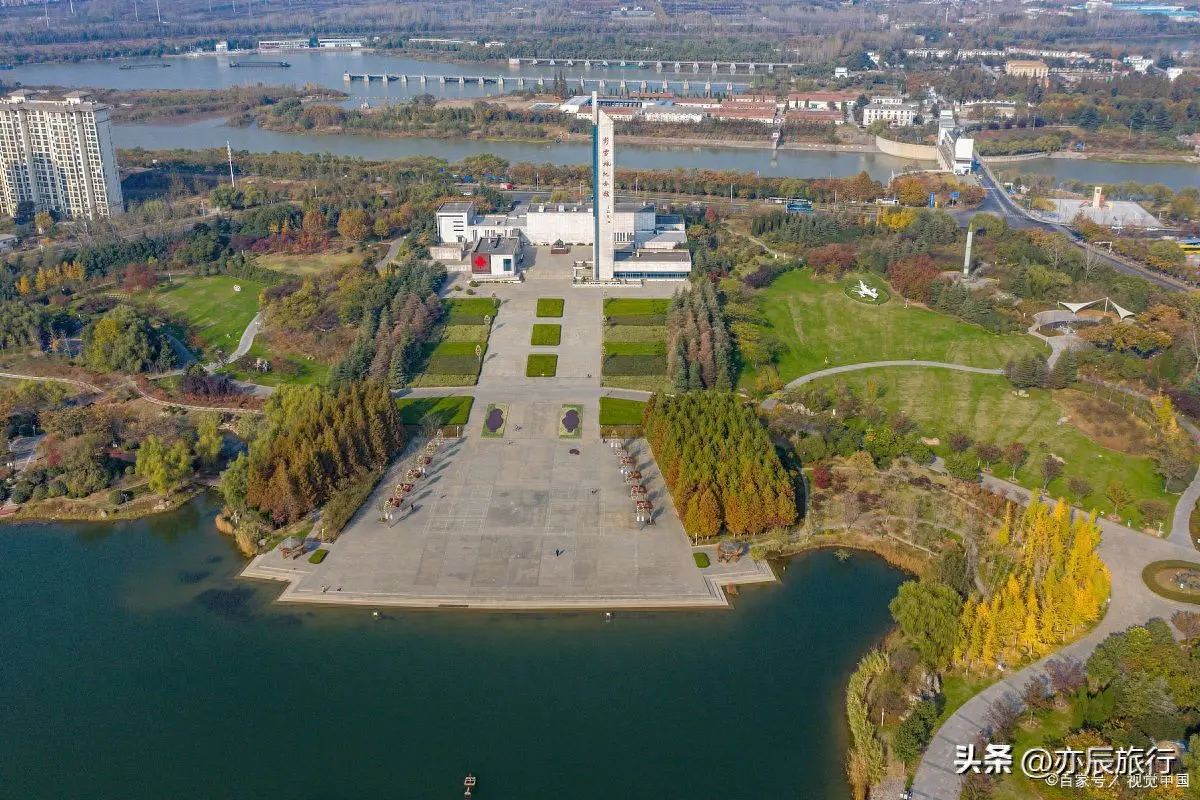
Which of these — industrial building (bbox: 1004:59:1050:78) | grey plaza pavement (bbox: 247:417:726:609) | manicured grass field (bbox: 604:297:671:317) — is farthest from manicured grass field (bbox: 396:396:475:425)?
industrial building (bbox: 1004:59:1050:78)

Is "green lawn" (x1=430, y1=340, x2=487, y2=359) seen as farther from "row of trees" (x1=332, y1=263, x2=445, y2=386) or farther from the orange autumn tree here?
the orange autumn tree

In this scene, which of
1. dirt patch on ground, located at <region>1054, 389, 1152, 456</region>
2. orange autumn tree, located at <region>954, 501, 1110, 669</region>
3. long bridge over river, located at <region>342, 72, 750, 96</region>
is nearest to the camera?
orange autumn tree, located at <region>954, 501, 1110, 669</region>

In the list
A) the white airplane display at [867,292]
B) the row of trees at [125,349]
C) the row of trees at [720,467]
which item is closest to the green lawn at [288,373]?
the row of trees at [125,349]

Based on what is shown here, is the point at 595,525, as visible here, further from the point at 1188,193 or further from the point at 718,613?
the point at 1188,193

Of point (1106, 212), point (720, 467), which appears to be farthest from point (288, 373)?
point (1106, 212)

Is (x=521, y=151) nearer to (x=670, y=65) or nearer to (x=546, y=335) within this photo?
(x=546, y=335)

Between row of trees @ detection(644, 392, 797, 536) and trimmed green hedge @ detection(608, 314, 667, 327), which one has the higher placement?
trimmed green hedge @ detection(608, 314, 667, 327)
